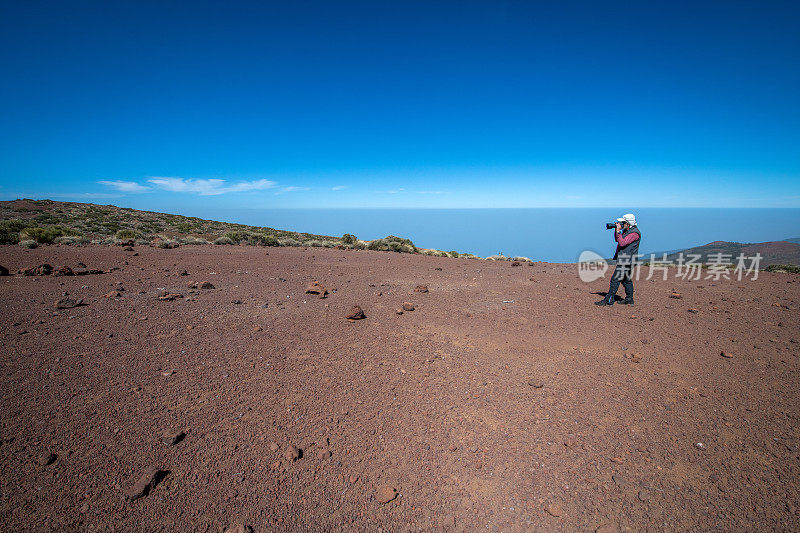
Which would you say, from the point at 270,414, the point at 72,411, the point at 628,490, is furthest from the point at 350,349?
the point at 628,490

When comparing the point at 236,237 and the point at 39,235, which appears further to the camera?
the point at 236,237

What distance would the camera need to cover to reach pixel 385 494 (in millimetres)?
2584

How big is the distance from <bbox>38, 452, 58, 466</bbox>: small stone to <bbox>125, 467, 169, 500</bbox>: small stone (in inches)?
29.1

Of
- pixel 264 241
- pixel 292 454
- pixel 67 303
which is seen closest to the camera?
pixel 292 454

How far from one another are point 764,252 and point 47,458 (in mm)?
27452

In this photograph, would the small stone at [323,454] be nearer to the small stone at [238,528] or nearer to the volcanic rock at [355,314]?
the small stone at [238,528]

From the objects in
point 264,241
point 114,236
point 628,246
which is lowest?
point 264,241

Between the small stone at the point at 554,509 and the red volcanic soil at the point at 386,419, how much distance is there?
0.02 metres

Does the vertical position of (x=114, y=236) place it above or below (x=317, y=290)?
above

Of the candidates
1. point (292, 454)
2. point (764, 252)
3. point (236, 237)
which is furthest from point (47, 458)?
point (764, 252)

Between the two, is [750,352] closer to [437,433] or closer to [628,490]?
[628,490]

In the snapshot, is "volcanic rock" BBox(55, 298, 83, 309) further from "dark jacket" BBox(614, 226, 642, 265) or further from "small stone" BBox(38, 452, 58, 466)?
"dark jacket" BBox(614, 226, 642, 265)

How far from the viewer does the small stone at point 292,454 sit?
2.85m

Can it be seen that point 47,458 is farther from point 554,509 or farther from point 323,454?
Answer: point 554,509
